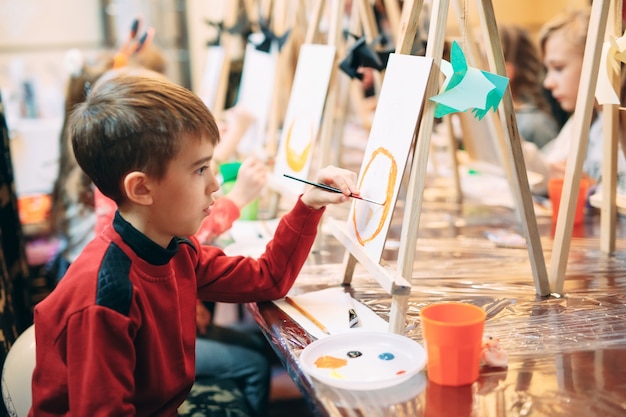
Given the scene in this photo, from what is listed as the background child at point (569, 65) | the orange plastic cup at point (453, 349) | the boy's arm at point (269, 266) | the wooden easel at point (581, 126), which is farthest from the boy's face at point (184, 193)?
the background child at point (569, 65)

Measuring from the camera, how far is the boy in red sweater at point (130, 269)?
0.99 metres

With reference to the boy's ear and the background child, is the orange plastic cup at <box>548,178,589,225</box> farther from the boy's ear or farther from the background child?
the boy's ear

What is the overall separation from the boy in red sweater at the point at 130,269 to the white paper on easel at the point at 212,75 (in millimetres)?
1524

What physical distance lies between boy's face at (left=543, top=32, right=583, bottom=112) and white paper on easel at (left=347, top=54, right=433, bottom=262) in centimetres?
130

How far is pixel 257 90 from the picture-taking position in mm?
2537

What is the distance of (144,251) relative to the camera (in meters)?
1.09

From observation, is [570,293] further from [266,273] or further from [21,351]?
[21,351]

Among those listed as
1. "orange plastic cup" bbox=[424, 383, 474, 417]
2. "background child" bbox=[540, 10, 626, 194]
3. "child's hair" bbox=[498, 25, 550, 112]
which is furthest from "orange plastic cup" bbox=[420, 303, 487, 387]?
"child's hair" bbox=[498, 25, 550, 112]

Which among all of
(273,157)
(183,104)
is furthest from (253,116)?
(183,104)

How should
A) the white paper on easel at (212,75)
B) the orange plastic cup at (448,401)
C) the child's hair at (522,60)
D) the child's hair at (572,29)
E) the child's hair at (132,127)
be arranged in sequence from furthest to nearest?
1. the child's hair at (522,60)
2. the white paper on easel at (212,75)
3. the child's hair at (572,29)
4. the child's hair at (132,127)
5. the orange plastic cup at (448,401)

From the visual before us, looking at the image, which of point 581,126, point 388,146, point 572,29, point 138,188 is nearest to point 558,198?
point 581,126

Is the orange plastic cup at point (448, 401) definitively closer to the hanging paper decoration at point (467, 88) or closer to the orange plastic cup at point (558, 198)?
the hanging paper decoration at point (467, 88)

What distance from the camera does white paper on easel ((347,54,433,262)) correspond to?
1.18m

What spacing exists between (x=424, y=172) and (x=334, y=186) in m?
0.23
